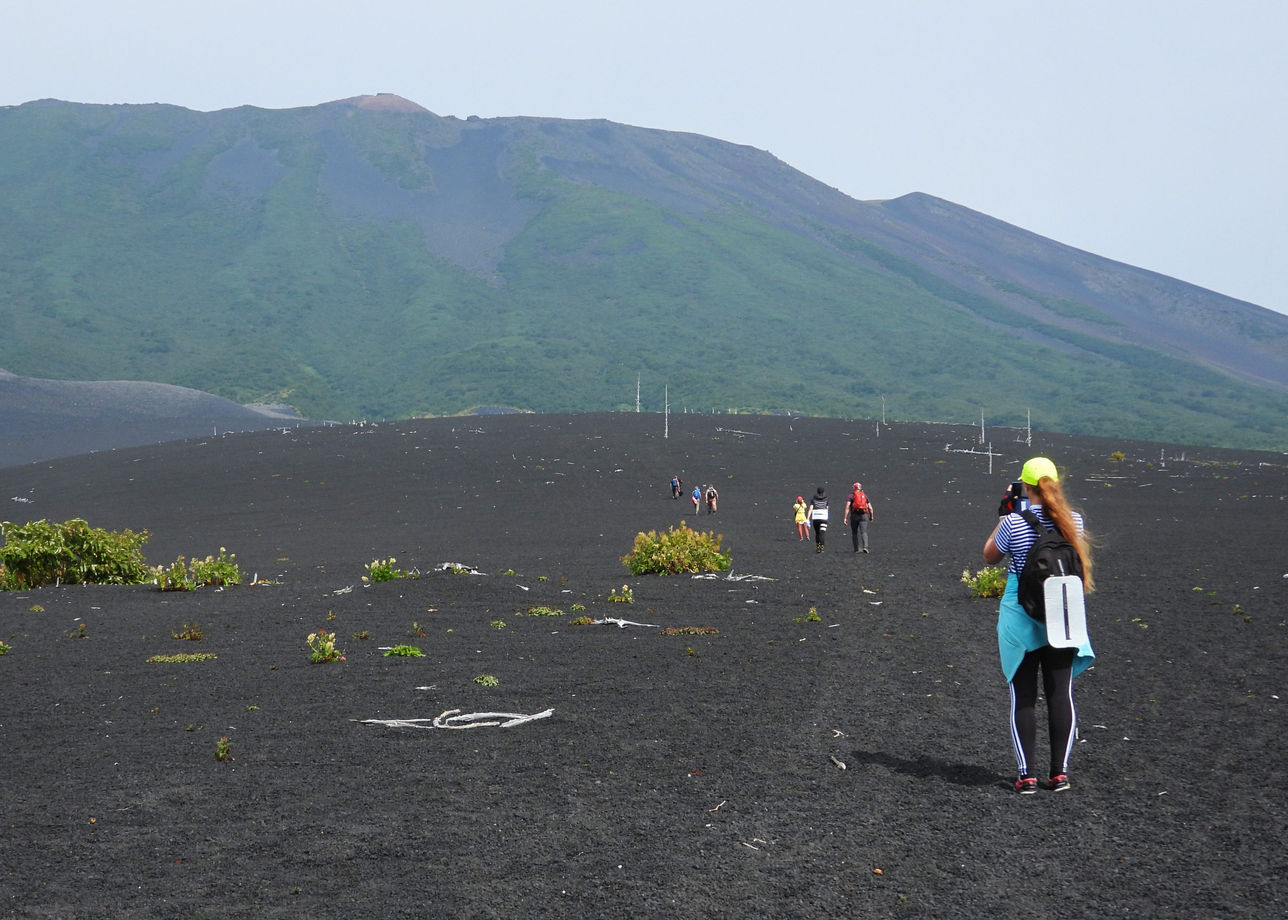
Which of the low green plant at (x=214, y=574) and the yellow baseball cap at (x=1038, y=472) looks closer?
the yellow baseball cap at (x=1038, y=472)

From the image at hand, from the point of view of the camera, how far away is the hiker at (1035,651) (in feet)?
22.0

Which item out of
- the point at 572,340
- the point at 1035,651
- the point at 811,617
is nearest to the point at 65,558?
the point at 811,617

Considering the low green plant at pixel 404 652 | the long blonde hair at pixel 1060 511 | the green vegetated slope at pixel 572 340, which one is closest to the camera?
the long blonde hair at pixel 1060 511

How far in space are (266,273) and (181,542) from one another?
169 meters

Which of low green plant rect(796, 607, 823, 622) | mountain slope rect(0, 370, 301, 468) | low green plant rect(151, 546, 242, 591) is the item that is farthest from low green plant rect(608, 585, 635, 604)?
mountain slope rect(0, 370, 301, 468)

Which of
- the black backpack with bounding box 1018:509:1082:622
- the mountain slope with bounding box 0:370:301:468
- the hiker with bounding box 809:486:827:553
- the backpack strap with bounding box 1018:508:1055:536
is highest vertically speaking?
the mountain slope with bounding box 0:370:301:468

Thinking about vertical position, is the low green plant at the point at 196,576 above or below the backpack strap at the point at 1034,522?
below

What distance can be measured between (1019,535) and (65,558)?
16164 millimetres

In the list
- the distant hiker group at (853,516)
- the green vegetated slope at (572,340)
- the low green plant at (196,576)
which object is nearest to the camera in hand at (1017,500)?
the low green plant at (196,576)

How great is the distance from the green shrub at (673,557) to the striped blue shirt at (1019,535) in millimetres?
12998

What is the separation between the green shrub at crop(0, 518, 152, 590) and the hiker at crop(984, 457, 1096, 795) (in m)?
15.7

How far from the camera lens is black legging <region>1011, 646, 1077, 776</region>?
264 inches

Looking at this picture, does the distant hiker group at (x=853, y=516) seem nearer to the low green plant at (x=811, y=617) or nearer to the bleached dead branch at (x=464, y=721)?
the low green plant at (x=811, y=617)

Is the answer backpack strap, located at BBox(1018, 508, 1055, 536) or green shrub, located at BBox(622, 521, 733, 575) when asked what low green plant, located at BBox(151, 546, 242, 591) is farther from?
backpack strap, located at BBox(1018, 508, 1055, 536)
